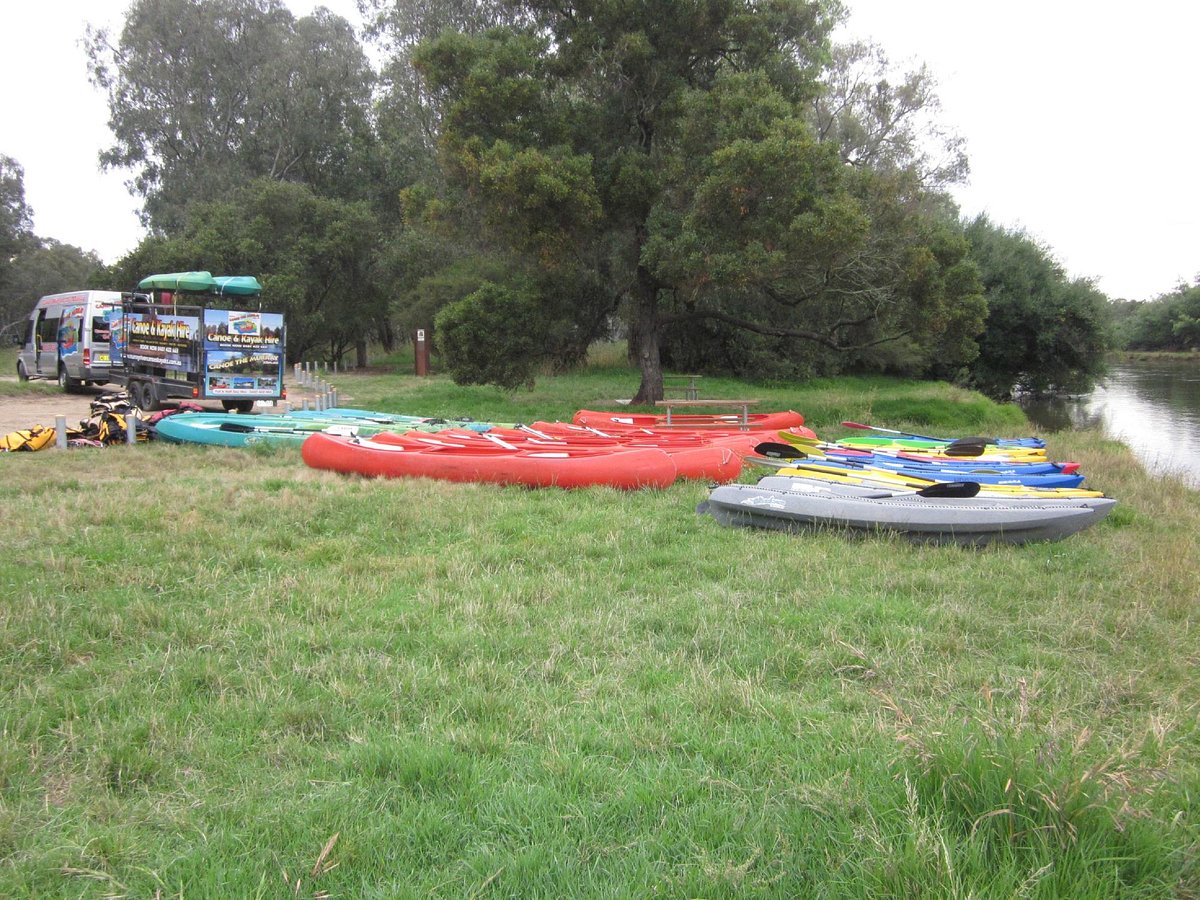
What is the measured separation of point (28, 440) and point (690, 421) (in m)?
9.25

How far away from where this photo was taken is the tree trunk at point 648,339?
1656 cm

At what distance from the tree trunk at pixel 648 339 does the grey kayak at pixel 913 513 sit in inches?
384

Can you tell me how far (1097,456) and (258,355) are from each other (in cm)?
1345

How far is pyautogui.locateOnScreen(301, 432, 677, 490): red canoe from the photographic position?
8391 millimetres

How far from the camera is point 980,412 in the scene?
18.7 m

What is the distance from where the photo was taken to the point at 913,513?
637 cm

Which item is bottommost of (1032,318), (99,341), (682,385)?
(682,385)

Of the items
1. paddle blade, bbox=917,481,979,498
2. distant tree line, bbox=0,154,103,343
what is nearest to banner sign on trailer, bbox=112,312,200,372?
paddle blade, bbox=917,481,979,498

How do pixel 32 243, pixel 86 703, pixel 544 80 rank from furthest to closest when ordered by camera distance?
1. pixel 32 243
2. pixel 544 80
3. pixel 86 703

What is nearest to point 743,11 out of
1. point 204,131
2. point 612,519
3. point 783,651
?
point 612,519

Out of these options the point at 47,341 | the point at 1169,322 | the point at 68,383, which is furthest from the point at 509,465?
the point at 1169,322

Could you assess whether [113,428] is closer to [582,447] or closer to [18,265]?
[582,447]

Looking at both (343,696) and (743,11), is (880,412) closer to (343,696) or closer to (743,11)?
(743,11)

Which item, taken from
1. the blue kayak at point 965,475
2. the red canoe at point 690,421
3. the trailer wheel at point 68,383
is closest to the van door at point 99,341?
the trailer wheel at point 68,383
